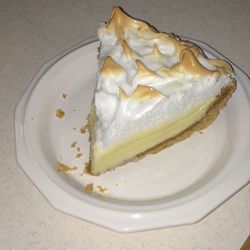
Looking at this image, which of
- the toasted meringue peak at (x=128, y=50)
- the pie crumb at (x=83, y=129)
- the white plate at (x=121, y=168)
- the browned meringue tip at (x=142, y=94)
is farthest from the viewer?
the pie crumb at (x=83, y=129)

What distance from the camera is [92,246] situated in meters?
1.16

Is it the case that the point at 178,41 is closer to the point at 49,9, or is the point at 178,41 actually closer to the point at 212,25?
the point at 212,25

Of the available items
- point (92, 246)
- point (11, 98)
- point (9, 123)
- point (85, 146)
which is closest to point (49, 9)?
point (11, 98)

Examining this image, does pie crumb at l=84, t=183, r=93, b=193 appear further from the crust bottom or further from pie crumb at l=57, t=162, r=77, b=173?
the crust bottom

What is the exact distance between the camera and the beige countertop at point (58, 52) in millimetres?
1175

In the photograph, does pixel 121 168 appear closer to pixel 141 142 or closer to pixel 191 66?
pixel 141 142

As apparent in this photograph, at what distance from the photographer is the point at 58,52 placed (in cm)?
176

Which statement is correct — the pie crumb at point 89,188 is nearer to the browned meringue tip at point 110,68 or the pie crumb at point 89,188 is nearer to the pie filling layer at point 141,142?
the pie filling layer at point 141,142

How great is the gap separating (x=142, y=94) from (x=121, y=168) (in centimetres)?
29

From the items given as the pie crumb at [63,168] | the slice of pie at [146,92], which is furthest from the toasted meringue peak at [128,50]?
the pie crumb at [63,168]

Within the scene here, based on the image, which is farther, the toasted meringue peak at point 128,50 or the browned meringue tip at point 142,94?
the toasted meringue peak at point 128,50

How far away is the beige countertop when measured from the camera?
3.85ft

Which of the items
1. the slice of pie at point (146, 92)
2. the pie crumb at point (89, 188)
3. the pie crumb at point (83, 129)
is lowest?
the pie crumb at point (89, 188)

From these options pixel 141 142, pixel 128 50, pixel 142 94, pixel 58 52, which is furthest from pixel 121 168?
pixel 58 52
